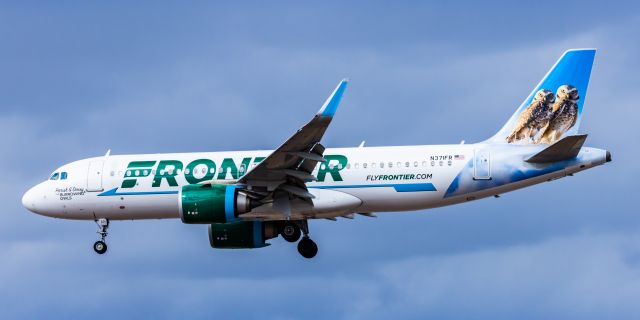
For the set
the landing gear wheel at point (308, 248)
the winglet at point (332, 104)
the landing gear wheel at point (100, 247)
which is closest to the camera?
the winglet at point (332, 104)

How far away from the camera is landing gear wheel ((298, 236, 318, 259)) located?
169 feet

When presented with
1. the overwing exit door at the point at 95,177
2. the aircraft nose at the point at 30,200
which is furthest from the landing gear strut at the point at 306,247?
the aircraft nose at the point at 30,200

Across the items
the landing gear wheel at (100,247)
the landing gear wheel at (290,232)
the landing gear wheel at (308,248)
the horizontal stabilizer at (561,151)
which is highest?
the horizontal stabilizer at (561,151)

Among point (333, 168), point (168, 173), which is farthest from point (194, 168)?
point (333, 168)

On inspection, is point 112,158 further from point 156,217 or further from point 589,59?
point 589,59

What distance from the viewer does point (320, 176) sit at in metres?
49.1

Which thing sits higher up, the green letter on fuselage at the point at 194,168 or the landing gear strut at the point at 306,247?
the green letter on fuselage at the point at 194,168

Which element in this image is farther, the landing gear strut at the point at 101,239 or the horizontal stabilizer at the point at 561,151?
the landing gear strut at the point at 101,239

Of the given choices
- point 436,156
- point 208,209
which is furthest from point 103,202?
point 436,156

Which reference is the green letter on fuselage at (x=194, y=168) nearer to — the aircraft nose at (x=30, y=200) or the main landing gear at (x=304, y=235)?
the main landing gear at (x=304, y=235)

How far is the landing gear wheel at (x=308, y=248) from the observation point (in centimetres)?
5153

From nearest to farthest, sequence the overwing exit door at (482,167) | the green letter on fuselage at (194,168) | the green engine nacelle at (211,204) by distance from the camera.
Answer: the green engine nacelle at (211,204)
the overwing exit door at (482,167)
the green letter on fuselage at (194,168)

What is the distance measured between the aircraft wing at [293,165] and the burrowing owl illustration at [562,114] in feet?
28.4

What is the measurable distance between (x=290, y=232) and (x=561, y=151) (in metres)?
10.8
